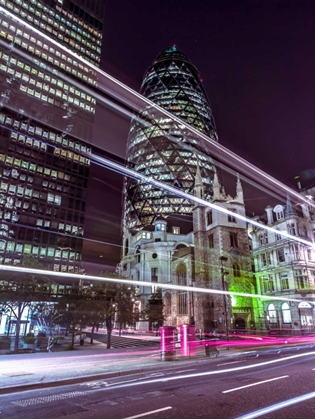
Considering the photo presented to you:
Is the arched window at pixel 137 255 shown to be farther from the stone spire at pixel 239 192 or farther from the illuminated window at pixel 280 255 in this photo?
the illuminated window at pixel 280 255

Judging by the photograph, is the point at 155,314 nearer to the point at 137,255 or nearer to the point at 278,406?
the point at 137,255

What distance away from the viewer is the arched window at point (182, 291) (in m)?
58.2

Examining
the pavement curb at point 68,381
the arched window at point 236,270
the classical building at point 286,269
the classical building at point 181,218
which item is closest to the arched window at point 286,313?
the classical building at point 286,269

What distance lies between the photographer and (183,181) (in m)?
95.1

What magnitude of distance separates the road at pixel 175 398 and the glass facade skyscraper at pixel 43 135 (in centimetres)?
6342

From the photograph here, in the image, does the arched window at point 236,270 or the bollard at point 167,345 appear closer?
the bollard at point 167,345

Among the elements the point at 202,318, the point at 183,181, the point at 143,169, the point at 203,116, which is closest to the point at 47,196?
the point at 143,169

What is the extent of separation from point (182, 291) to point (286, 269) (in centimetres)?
2282

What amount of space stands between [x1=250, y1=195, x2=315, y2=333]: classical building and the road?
31.2 metres

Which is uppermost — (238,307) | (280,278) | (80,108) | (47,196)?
(80,108)

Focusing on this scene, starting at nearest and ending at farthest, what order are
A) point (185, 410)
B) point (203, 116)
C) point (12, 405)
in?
1. point (185, 410)
2. point (12, 405)
3. point (203, 116)

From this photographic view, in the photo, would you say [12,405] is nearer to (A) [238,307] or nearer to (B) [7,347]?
(B) [7,347]

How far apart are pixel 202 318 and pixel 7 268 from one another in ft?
114

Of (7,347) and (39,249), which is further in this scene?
(39,249)
